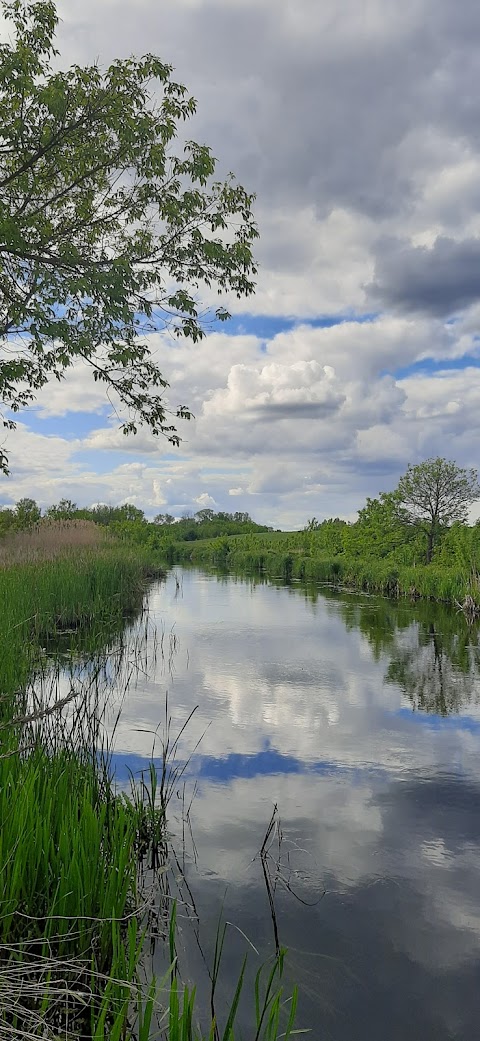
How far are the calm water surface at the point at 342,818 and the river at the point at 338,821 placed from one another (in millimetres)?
15

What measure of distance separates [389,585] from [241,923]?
Result: 27204 mm

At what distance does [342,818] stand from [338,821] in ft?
0.29

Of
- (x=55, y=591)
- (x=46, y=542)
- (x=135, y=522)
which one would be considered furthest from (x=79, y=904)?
(x=135, y=522)

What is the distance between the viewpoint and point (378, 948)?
421 centimetres

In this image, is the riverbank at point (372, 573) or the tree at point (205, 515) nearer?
the riverbank at point (372, 573)

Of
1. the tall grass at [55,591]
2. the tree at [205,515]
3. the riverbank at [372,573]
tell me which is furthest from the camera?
the tree at [205,515]

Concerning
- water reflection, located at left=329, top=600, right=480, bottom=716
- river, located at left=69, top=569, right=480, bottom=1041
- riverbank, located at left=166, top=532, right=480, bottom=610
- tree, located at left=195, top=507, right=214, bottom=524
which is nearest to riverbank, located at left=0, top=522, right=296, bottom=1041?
river, located at left=69, top=569, right=480, bottom=1041

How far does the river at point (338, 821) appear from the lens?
391cm

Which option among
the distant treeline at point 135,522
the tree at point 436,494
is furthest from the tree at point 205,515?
the tree at point 436,494

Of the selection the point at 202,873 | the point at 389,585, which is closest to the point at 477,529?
the point at 389,585

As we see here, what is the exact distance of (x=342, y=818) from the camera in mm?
6043

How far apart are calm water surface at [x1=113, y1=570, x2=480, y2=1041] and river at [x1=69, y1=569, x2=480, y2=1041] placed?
0.01 m

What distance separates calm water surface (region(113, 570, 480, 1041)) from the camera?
3914mm

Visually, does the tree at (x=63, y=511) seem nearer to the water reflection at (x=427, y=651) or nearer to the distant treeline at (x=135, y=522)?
the distant treeline at (x=135, y=522)
